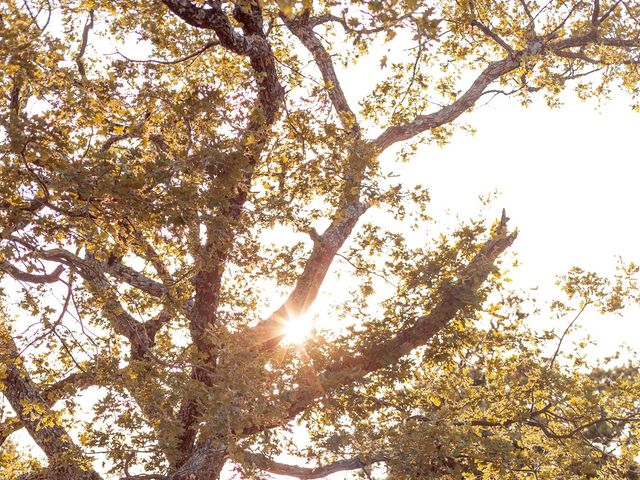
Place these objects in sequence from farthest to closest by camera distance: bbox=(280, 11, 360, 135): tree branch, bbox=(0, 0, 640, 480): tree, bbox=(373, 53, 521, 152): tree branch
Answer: bbox=(373, 53, 521, 152): tree branch → bbox=(280, 11, 360, 135): tree branch → bbox=(0, 0, 640, 480): tree

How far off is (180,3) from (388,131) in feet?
21.0

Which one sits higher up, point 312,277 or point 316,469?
point 312,277

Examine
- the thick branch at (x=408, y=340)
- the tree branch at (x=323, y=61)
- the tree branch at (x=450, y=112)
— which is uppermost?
the tree branch at (x=323, y=61)

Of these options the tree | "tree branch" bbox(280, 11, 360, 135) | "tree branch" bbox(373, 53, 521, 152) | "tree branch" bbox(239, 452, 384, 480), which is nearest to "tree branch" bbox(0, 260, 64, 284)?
the tree

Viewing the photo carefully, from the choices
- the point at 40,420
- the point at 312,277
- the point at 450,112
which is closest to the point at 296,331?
the point at 312,277

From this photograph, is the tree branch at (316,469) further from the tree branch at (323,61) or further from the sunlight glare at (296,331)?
the tree branch at (323,61)

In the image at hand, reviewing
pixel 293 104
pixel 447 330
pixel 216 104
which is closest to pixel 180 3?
pixel 216 104

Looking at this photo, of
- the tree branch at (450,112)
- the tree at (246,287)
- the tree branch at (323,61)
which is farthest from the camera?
the tree branch at (450,112)

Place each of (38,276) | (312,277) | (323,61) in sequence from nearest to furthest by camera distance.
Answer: (312,277), (38,276), (323,61)

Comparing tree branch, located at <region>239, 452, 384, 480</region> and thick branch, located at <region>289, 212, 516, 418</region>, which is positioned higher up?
thick branch, located at <region>289, 212, 516, 418</region>

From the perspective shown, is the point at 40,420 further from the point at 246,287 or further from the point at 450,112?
the point at 450,112

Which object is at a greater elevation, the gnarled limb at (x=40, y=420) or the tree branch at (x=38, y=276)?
the tree branch at (x=38, y=276)

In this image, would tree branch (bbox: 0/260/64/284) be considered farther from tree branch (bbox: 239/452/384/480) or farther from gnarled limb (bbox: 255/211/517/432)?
tree branch (bbox: 239/452/384/480)

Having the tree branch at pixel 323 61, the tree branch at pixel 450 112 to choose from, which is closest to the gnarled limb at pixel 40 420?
the tree branch at pixel 323 61
